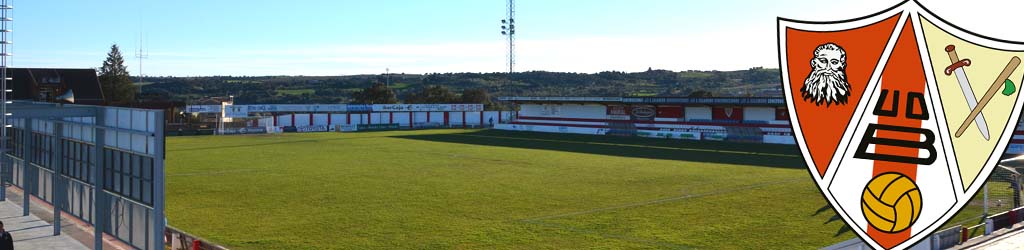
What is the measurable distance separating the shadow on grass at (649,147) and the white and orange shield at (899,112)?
1586 inches

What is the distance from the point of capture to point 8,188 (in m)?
33.1

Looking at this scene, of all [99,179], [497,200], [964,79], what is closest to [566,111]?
[497,200]

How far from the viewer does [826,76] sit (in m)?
5.99

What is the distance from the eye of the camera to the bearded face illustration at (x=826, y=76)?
5.93m

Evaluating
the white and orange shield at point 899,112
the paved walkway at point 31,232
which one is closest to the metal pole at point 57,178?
the paved walkway at point 31,232

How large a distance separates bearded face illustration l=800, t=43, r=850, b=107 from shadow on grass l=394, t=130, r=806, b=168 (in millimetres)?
40351

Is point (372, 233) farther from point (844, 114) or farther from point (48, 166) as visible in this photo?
point (844, 114)

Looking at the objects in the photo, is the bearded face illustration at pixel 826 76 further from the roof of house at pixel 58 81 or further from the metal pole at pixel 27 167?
the roof of house at pixel 58 81

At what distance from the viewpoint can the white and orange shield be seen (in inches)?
220

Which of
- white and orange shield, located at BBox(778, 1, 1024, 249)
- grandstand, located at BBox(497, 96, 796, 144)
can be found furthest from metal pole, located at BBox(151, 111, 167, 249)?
grandstand, located at BBox(497, 96, 796, 144)

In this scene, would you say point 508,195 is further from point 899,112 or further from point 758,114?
point 758,114

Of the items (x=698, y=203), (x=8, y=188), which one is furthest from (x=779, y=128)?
(x=8, y=188)

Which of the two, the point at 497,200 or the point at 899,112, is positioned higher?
the point at 899,112

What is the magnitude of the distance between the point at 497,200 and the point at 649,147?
3292cm
